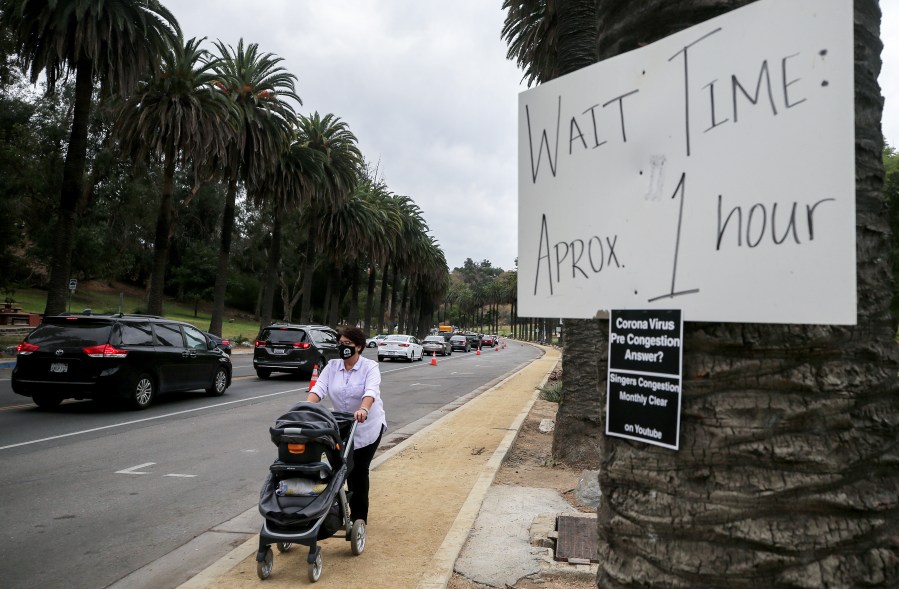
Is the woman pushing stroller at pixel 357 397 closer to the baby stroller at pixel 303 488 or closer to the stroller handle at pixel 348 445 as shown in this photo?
the stroller handle at pixel 348 445

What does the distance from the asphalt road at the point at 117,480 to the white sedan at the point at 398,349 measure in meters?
19.1

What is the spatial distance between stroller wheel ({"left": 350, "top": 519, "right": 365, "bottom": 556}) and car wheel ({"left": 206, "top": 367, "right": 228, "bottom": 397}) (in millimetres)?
11307

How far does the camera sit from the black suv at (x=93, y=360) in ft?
39.0

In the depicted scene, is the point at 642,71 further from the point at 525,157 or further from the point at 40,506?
the point at 40,506

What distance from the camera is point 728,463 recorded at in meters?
1.60

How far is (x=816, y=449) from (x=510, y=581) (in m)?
3.44

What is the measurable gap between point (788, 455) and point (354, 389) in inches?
163

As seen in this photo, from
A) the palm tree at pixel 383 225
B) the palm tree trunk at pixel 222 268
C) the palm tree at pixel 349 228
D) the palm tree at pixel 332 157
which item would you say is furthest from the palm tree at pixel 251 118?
the palm tree at pixel 383 225

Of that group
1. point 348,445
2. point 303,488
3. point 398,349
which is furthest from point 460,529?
point 398,349

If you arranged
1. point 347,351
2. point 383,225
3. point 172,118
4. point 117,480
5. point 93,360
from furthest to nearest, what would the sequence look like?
point 383,225, point 172,118, point 93,360, point 117,480, point 347,351

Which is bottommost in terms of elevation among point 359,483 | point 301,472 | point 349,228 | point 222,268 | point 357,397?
point 359,483

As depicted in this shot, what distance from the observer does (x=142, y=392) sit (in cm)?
1289

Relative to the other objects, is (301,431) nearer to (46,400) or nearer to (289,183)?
(46,400)

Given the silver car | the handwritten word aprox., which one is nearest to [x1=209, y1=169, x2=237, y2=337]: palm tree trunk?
the silver car
